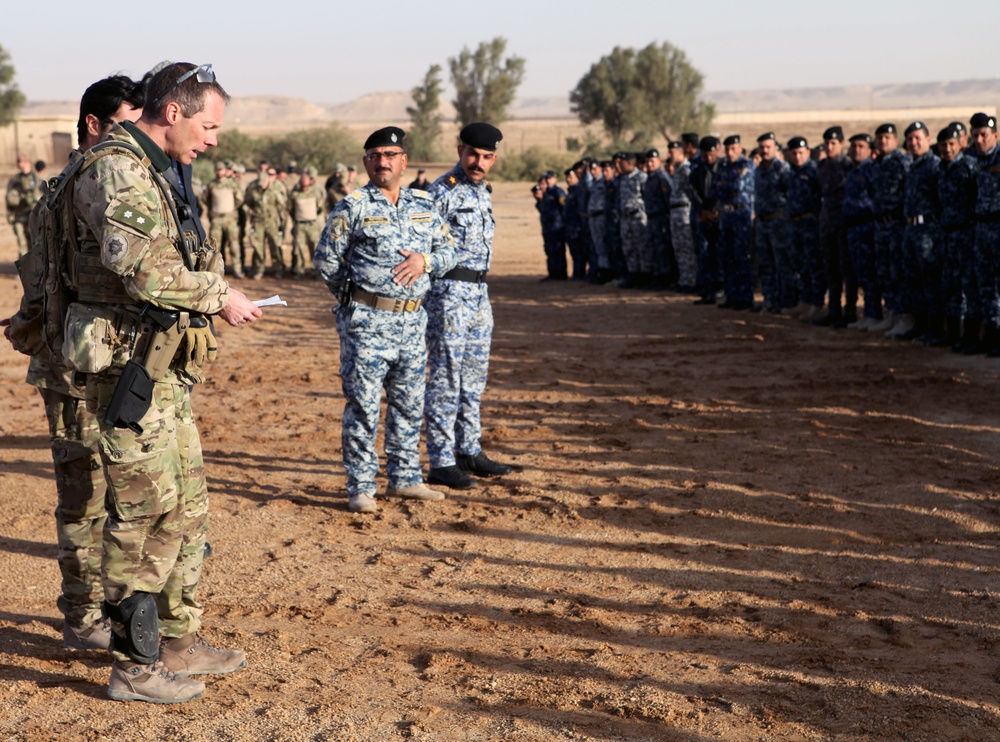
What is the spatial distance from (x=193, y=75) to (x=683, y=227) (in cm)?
1266

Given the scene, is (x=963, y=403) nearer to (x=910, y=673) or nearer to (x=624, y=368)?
(x=624, y=368)

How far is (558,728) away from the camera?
348 centimetres

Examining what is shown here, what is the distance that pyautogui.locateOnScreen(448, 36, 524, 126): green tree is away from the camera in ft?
203

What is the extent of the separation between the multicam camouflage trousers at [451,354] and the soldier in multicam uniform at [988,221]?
531 centimetres

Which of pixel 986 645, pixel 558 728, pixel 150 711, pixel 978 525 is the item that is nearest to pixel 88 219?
pixel 150 711

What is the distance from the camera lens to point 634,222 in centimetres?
1678

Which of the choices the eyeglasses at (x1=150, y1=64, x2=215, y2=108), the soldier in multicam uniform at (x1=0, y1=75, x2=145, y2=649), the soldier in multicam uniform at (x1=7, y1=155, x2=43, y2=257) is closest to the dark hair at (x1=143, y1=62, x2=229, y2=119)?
the eyeglasses at (x1=150, y1=64, x2=215, y2=108)

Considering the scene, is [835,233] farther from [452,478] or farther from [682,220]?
[452,478]

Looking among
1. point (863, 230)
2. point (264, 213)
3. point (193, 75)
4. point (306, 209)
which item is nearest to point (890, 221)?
point (863, 230)

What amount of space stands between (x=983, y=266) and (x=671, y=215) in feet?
20.4

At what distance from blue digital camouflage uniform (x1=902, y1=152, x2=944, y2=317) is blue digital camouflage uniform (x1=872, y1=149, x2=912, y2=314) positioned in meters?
0.15

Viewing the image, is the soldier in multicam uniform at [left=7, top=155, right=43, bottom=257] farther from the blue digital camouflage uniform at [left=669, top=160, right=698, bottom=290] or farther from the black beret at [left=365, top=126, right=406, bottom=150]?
the black beret at [left=365, top=126, right=406, bottom=150]

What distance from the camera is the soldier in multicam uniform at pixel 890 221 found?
36.0ft

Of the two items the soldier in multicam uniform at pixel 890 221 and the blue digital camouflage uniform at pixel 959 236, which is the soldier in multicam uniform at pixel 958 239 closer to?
the blue digital camouflage uniform at pixel 959 236
